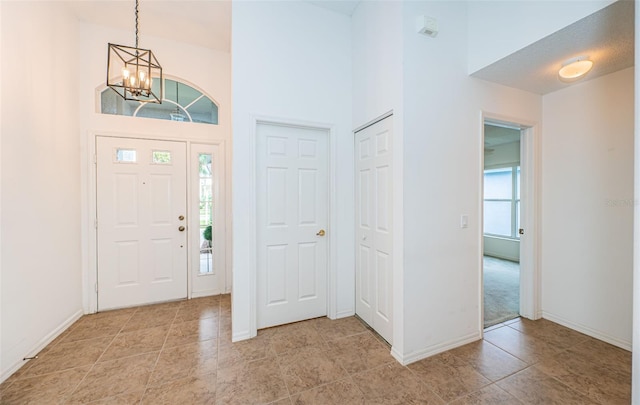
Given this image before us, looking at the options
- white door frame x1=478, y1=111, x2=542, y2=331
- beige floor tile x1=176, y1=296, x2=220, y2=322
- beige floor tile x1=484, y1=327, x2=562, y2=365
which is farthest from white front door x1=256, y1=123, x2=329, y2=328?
white door frame x1=478, y1=111, x2=542, y2=331

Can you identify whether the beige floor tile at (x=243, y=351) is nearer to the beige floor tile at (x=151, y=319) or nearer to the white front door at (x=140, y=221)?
the beige floor tile at (x=151, y=319)

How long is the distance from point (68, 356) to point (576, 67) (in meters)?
4.65

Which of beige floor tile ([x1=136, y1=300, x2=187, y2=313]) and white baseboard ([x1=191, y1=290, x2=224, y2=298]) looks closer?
beige floor tile ([x1=136, y1=300, x2=187, y2=313])

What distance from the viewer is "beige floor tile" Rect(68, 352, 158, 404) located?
1677mm

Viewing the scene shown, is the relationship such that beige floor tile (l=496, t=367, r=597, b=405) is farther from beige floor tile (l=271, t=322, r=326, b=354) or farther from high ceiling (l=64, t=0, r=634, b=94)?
high ceiling (l=64, t=0, r=634, b=94)

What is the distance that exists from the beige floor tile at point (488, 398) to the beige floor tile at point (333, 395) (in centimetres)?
60

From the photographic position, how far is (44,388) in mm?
1733

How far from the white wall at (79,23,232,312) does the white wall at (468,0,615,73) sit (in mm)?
2675

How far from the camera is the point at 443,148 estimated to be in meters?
2.14

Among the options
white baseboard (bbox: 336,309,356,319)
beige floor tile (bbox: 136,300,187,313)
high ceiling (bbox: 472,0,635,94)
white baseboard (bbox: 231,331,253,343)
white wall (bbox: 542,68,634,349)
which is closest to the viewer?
high ceiling (bbox: 472,0,635,94)

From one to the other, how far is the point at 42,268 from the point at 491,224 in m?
7.42

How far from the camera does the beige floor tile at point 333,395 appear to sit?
162 cm

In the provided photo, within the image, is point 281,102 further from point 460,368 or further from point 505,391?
point 505,391

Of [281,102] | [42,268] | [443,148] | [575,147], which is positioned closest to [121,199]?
[42,268]
